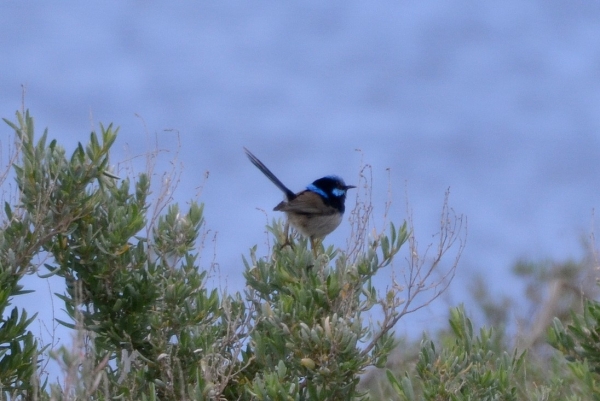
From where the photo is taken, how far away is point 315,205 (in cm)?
878

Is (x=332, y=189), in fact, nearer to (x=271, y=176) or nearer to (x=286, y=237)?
(x=271, y=176)

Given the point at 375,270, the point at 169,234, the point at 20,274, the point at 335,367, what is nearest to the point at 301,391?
the point at 335,367

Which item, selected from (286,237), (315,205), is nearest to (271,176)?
(315,205)

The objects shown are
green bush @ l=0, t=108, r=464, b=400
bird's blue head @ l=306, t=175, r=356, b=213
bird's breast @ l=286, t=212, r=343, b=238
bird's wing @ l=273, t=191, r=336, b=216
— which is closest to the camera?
green bush @ l=0, t=108, r=464, b=400

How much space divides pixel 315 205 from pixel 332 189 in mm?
817

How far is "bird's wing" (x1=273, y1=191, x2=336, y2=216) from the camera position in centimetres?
855

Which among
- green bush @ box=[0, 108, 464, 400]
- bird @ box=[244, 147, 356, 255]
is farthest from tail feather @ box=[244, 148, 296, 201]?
green bush @ box=[0, 108, 464, 400]

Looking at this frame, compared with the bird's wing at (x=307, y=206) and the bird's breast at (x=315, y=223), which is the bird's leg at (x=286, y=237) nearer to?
the bird's breast at (x=315, y=223)

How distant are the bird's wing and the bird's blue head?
211 mm

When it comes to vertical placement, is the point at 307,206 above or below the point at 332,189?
below

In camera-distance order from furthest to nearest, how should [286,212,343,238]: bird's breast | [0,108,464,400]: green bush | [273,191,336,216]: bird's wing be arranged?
[273,191,336,216]: bird's wing, [286,212,343,238]: bird's breast, [0,108,464,400]: green bush

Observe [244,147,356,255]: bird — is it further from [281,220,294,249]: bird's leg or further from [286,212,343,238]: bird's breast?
[281,220,294,249]: bird's leg

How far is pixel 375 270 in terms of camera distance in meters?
5.64

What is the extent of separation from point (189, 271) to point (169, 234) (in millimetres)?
270
